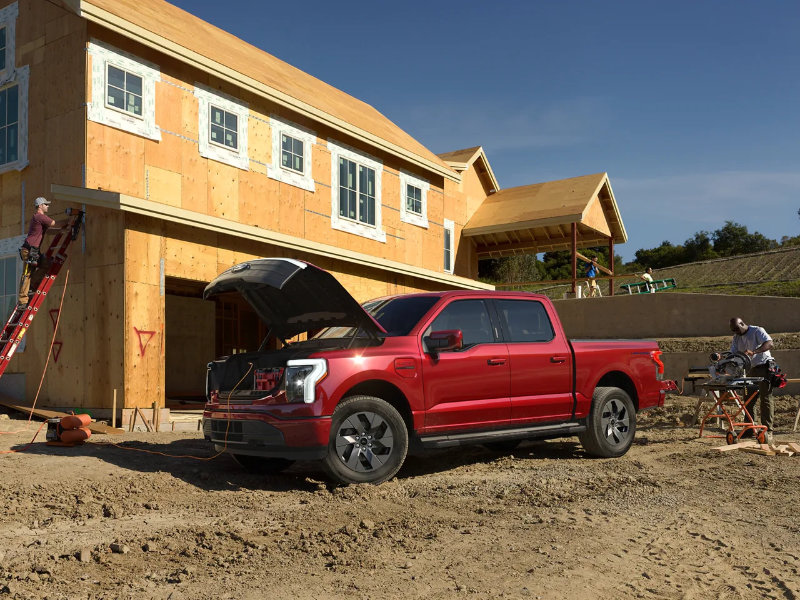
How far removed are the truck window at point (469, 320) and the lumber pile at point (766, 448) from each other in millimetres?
3800

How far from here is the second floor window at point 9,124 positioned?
47.7ft

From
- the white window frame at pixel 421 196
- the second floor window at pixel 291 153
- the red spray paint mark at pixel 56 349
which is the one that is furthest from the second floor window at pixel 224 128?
the white window frame at pixel 421 196

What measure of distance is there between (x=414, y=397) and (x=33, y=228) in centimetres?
806

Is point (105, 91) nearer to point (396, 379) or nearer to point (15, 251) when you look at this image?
point (15, 251)

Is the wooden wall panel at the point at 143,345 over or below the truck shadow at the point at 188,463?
over

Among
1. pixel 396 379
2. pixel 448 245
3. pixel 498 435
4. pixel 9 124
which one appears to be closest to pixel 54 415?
pixel 9 124

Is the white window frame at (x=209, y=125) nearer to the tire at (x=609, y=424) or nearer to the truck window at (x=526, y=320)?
the truck window at (x=526, y=320)

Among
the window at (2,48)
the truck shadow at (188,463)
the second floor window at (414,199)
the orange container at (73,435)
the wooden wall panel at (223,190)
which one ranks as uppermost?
the window at (2,48)

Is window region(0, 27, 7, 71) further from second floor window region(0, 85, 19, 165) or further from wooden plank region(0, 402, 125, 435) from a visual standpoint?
wooden plank region(0, 402, 125, 435)

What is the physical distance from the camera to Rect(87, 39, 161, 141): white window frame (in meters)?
13.2

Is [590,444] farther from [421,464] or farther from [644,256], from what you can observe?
[644,256]

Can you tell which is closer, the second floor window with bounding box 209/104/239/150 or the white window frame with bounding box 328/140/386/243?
the second floor window with bounding box 209/104/239/150

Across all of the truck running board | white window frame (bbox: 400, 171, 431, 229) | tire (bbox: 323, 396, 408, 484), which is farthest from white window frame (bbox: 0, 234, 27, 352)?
white window frame (bbox: 400, 171, 431, 229)

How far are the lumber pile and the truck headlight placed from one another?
18.9 feet
